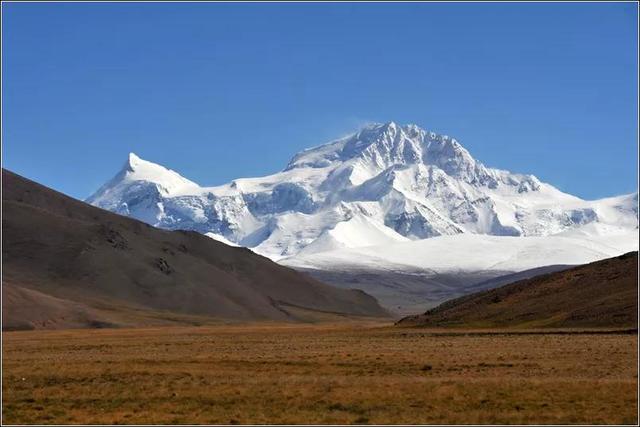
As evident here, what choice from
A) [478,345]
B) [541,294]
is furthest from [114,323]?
[478,345]

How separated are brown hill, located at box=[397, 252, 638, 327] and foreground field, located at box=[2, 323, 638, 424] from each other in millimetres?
33279

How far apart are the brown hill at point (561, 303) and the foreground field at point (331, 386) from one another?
33279 millimetres

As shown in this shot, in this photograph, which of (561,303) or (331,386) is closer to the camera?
(331,386)

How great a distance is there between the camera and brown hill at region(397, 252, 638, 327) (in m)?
102

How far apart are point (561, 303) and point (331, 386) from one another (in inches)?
2989

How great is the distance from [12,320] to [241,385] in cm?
12665

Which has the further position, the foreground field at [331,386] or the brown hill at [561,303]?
the brown hill at [561,303]

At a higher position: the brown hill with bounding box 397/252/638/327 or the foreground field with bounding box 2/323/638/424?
the brown hill with bounding box 397/252/638/327

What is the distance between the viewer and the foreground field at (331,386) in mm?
36500

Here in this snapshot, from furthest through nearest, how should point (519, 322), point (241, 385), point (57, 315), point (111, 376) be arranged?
point (57, 315), point (519, 322), point (111, 376), point (241, 385)

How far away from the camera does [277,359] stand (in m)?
60.8

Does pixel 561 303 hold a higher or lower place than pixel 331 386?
higher

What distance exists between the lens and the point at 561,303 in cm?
11444

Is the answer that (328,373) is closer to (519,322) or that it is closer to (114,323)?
(519,322)
